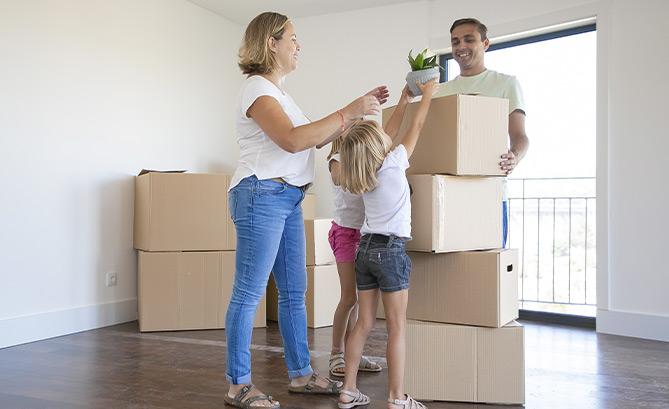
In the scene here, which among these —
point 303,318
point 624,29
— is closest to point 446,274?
point 303,318

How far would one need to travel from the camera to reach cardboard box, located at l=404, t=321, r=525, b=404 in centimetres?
209

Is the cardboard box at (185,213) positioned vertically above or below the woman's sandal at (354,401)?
above

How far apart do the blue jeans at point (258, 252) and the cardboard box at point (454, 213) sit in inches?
16.3

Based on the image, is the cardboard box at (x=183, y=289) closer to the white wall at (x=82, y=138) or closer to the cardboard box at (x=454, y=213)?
the white wall at (x=82, y=138)

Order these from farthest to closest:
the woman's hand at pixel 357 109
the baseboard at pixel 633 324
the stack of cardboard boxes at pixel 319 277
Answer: the stack of cardboard boxes at pixel 319 277, the baseboard at pixel 633 324, the woman's hand at pixel 357 109

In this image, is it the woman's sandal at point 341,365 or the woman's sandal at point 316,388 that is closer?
the woman's sandal at point 316,388

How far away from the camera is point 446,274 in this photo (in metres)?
2.15

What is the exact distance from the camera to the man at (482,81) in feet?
7.79

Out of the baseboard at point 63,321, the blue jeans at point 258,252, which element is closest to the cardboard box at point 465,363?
the blue jeans at point 258,252

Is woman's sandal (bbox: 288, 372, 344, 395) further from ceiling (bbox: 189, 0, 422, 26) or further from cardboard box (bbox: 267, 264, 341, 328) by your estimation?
ceiling (bbox: 189, 0, 422, 26)

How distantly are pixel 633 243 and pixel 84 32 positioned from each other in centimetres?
345

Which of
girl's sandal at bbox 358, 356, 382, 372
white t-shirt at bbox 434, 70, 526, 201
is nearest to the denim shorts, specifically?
white t-shirt at bbox 434, 70, 526, 201

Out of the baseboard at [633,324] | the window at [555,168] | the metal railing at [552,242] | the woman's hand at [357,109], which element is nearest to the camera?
the woman's hand at [357,109]

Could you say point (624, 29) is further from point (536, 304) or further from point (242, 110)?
point (242, 110)
